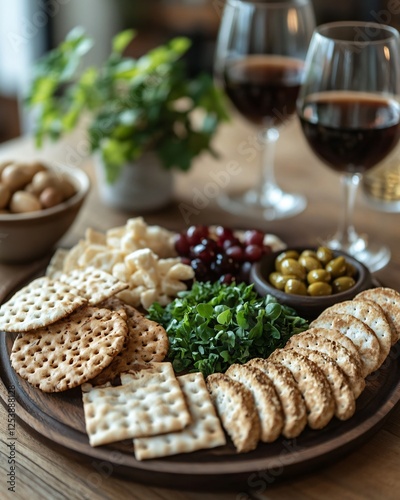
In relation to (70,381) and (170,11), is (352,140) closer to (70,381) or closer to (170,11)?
(70,381)

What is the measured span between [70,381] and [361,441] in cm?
44

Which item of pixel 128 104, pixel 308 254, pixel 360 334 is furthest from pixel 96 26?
pixel 360 334

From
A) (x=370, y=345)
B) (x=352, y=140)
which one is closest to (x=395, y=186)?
(x=352, y=140)

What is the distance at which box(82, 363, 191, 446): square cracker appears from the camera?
91 cm

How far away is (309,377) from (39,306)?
49 cm

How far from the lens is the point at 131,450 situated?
91 cm

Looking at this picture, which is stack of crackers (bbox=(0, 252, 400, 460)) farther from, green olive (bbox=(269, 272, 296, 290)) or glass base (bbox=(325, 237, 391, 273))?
glass base (bbox=(325, 237, 391, 273))

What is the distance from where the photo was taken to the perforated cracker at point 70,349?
1014 mm

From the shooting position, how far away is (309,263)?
1.25 meters

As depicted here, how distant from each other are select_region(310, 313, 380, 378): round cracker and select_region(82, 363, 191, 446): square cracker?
0.28 m

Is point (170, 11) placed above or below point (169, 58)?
below

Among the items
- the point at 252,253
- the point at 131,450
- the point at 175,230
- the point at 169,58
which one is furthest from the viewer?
the point at 169,58

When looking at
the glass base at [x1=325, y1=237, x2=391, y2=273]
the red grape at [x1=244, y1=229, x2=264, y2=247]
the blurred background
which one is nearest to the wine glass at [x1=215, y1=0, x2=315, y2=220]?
the glass base at [x1=325, y1=237, x2=391, y2=273]

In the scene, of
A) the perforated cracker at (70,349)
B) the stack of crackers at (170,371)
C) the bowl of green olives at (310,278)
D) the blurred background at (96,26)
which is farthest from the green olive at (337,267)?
the blurred background at (96,26)
